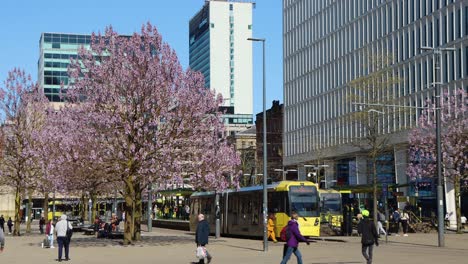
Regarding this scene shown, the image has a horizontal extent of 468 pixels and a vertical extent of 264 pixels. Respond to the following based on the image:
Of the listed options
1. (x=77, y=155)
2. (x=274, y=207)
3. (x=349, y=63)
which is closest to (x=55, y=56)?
(x=349, y=63)

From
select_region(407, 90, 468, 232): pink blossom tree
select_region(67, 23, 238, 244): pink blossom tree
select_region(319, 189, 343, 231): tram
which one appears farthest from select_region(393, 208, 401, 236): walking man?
select_region(67, 23, 238, 244): pink blossom tree

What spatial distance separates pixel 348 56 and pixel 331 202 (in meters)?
39.0

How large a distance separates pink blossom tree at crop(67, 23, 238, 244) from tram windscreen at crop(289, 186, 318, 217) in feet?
15.1

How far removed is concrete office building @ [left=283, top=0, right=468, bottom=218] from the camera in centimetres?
6981

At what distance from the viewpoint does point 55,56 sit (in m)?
179

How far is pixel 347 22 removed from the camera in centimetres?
8781

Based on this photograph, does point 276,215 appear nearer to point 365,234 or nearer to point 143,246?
point 143,246

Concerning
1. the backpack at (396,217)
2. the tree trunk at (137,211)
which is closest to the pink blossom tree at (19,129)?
the tree trunk at (137,211)

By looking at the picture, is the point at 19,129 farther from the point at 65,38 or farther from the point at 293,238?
the point at 65,38

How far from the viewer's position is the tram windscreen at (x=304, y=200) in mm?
43334

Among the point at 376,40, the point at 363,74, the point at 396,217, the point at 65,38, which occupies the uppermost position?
the point at 65,38

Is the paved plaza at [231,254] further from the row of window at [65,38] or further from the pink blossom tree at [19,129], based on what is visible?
the row of window at [65,38]

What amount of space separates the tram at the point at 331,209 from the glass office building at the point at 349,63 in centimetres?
957

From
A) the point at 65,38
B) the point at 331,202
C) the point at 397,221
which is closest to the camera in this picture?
the point at 397,221
